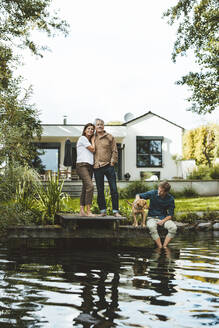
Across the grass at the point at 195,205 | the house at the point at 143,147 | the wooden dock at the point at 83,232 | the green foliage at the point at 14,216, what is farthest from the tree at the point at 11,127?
the house at the point at 143,147

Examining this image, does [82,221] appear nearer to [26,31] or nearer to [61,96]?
[26,31]

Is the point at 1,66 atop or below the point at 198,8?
below

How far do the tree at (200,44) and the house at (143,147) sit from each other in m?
9.50

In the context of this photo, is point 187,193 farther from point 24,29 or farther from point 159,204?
point 159,204

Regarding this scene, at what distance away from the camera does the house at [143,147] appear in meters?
23.5

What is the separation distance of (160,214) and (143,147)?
57.0 ft

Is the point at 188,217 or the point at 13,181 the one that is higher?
the point at 13,181

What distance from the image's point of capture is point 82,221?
6949 mm

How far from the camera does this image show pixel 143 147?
24.1 m

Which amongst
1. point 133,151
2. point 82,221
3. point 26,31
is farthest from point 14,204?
point 133,151

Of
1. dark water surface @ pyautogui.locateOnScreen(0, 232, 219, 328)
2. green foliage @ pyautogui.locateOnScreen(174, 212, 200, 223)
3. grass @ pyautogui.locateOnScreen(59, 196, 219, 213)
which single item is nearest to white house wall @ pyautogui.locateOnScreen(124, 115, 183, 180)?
grass @ pyautogui.locateOnScreen(59, 196, 219, 213)

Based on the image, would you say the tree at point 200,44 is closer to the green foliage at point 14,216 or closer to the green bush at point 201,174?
the green bush at point 201,174

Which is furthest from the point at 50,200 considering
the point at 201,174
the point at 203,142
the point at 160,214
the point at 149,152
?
the point at 203,142

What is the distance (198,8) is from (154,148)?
1184 centimetres
